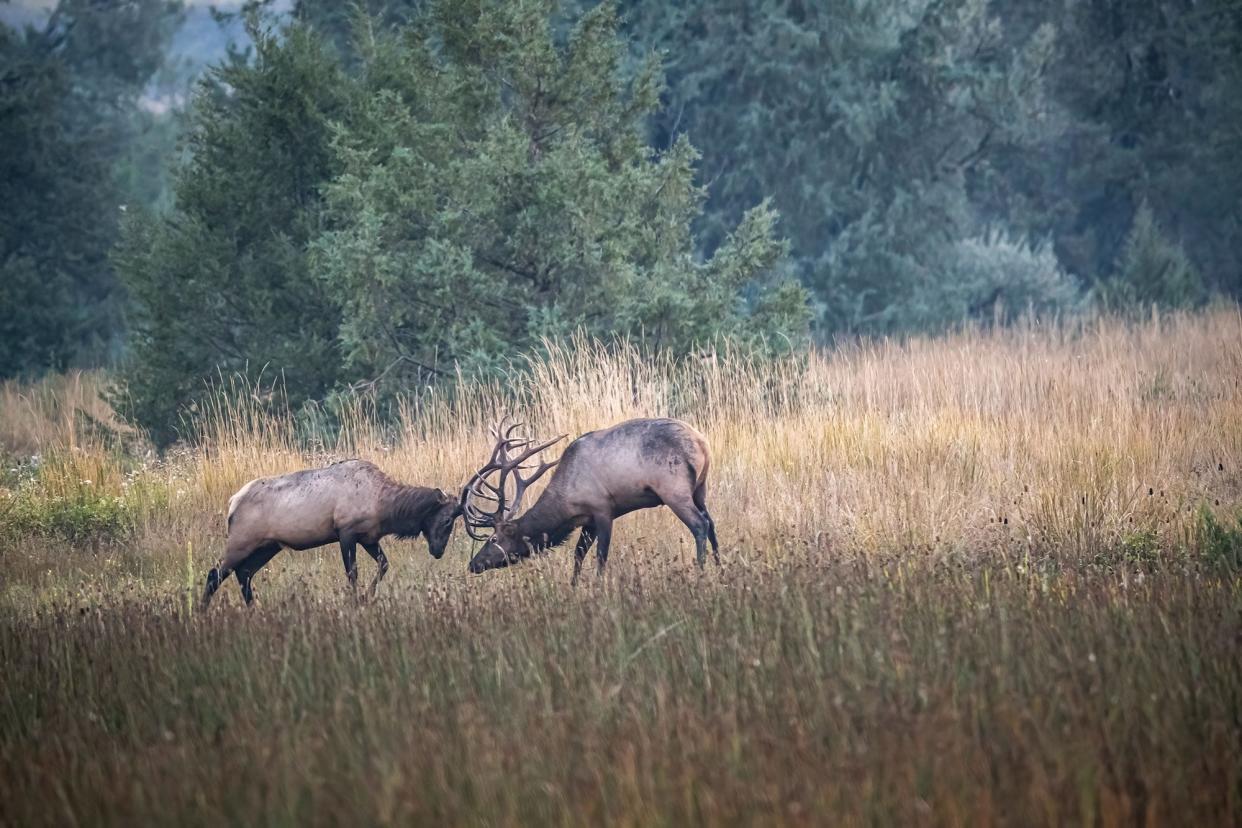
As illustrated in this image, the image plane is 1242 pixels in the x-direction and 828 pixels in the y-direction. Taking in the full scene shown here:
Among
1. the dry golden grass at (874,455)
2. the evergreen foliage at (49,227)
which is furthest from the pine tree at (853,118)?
the evergreen foliage at (49,227)

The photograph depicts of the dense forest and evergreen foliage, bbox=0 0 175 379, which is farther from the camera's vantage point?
evergreen foliage, bbox=0 0 175 379

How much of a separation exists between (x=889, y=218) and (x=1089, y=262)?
7545mm

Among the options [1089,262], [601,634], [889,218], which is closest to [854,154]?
[889,218]

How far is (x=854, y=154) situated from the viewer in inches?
1111

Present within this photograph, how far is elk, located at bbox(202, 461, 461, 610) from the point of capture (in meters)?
8.30

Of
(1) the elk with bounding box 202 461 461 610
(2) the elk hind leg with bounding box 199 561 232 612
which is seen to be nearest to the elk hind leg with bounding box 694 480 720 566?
(1) the elk with bounding box 202 461 461 610

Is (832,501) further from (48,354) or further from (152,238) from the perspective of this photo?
(48,354)

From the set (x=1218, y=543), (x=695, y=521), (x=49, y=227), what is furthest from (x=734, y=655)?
→ (x=49, y=227)

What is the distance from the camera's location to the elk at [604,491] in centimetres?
808

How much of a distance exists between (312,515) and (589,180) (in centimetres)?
750

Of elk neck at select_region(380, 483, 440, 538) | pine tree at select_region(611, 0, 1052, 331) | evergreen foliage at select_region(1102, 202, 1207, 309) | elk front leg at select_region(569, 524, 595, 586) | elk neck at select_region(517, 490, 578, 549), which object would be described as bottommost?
elk front leg at select_region(569, 524, 595, 586)

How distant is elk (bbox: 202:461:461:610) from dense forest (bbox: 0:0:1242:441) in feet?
20.2

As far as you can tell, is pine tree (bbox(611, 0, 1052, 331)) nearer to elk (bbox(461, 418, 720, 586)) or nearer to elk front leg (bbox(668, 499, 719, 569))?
elk (bbox(461, 418, 720, 586))

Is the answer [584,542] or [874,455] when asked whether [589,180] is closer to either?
[874,455]
